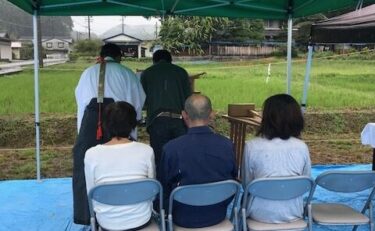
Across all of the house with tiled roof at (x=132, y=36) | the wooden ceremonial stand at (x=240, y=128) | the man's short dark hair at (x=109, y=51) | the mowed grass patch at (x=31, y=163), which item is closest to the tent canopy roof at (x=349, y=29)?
the wooden ceremonial stand at (x=240, y=128)

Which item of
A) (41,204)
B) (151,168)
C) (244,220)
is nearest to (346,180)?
(244,220)

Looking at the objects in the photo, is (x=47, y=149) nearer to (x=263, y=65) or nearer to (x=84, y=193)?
(x=84, y=193)

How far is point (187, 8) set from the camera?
4.88 meters

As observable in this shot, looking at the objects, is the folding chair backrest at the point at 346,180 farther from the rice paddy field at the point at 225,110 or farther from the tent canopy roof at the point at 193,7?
the rice paddy field at the point at 225,110

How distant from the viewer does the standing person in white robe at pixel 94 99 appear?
297cm

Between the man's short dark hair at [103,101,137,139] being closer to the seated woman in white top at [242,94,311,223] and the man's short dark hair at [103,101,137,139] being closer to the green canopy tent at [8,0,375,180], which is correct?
the seated woman in white top at [242,94,311,223]

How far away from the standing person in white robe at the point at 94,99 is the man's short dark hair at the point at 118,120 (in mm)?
678

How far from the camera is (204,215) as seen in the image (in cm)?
227

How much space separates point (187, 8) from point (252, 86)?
858cm

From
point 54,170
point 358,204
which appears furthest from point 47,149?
point 358,204

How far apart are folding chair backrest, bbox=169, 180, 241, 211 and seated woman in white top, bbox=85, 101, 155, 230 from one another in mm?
187

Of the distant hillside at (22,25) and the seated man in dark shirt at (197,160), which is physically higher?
the distant hillside at (22,25)

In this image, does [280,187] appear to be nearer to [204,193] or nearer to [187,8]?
[204,193]

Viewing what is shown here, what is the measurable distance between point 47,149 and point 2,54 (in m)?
34.1
